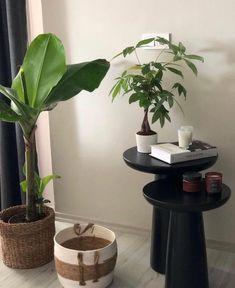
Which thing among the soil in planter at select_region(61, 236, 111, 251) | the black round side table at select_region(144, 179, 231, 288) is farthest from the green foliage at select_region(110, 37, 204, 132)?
the soil in planter at select_region(61, 236, 111, 251)

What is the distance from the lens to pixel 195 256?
5.65ft

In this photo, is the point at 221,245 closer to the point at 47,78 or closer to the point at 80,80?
the point at 80,80

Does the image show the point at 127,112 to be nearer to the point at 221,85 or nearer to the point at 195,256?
the point at 221,85

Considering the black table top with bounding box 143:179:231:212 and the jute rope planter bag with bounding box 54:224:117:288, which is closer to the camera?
the black table top with bounding box 143:179:231:212

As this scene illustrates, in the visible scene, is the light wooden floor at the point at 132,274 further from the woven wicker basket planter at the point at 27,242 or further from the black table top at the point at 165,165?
the black table top at the point at 165,165

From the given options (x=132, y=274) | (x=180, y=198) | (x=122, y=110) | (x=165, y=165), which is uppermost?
(x=122, y=110)

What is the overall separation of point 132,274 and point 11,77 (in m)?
1.41

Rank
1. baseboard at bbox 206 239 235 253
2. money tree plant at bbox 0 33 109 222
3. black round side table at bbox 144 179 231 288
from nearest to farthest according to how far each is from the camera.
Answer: black round side table at bbox 144 179 231 288 < money tree plant at bbox 0 33 109 222 < baseboard at bbox 206 239 235 253

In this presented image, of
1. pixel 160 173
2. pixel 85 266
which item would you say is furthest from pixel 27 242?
pixel 160 173

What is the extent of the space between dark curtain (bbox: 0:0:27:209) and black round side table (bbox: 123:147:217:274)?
34.3 inches

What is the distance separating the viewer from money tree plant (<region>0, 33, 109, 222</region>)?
1.83 m

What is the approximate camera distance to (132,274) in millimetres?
2006

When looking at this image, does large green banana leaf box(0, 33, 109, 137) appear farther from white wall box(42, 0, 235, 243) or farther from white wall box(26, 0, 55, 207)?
white wall box(26, 0, 55, 207)

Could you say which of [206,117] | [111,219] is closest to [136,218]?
[111,219]
